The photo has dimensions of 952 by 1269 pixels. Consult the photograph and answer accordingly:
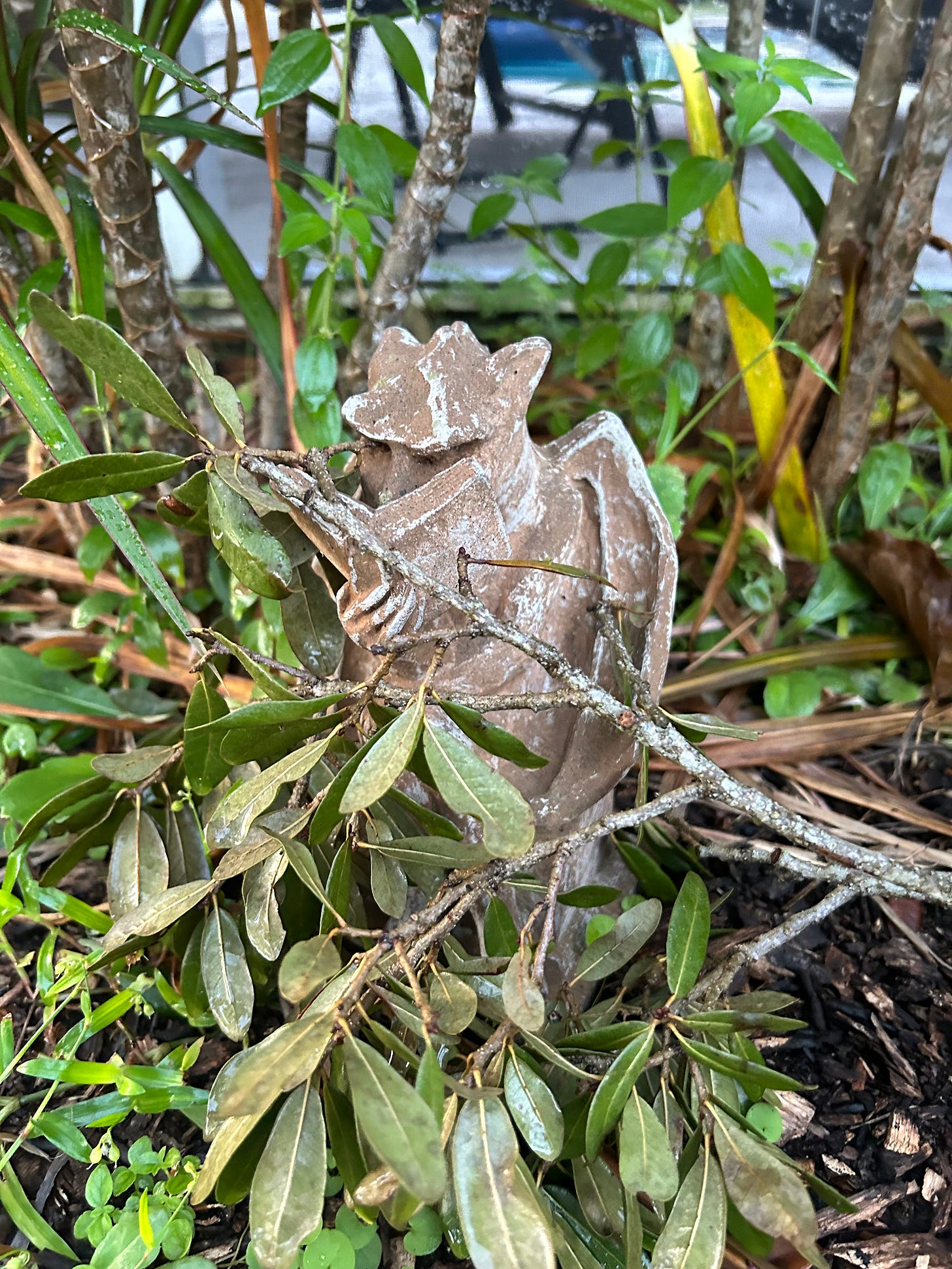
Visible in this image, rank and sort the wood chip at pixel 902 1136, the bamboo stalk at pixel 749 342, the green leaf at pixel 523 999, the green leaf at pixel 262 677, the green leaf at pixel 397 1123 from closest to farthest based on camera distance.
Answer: the green leaf at pixel 397 1123 < the green leaf at pixel 523 999 < the green leaf at pixel 262 677 < the wood chip at pixel 902 1136 < the bamboo stalk at pixel 749 342

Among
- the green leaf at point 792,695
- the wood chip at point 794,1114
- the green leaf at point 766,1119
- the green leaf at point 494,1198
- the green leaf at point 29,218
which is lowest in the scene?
the wood chip at point 794,1114

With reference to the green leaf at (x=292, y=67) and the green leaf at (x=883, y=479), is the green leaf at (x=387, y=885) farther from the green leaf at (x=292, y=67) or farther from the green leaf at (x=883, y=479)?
the green leaf at (x=883, y=479)

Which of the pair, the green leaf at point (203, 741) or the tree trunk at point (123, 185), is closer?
the green leaf at point (203, 741)

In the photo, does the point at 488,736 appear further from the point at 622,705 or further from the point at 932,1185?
the point at 932,1185

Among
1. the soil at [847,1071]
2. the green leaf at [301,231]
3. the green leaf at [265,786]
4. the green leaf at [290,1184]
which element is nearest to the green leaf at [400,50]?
the green leaf at [301,231]

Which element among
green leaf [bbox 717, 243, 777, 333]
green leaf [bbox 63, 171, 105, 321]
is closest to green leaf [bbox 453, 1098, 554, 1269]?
green leaf [bbox 63, 171, 105, 321]
